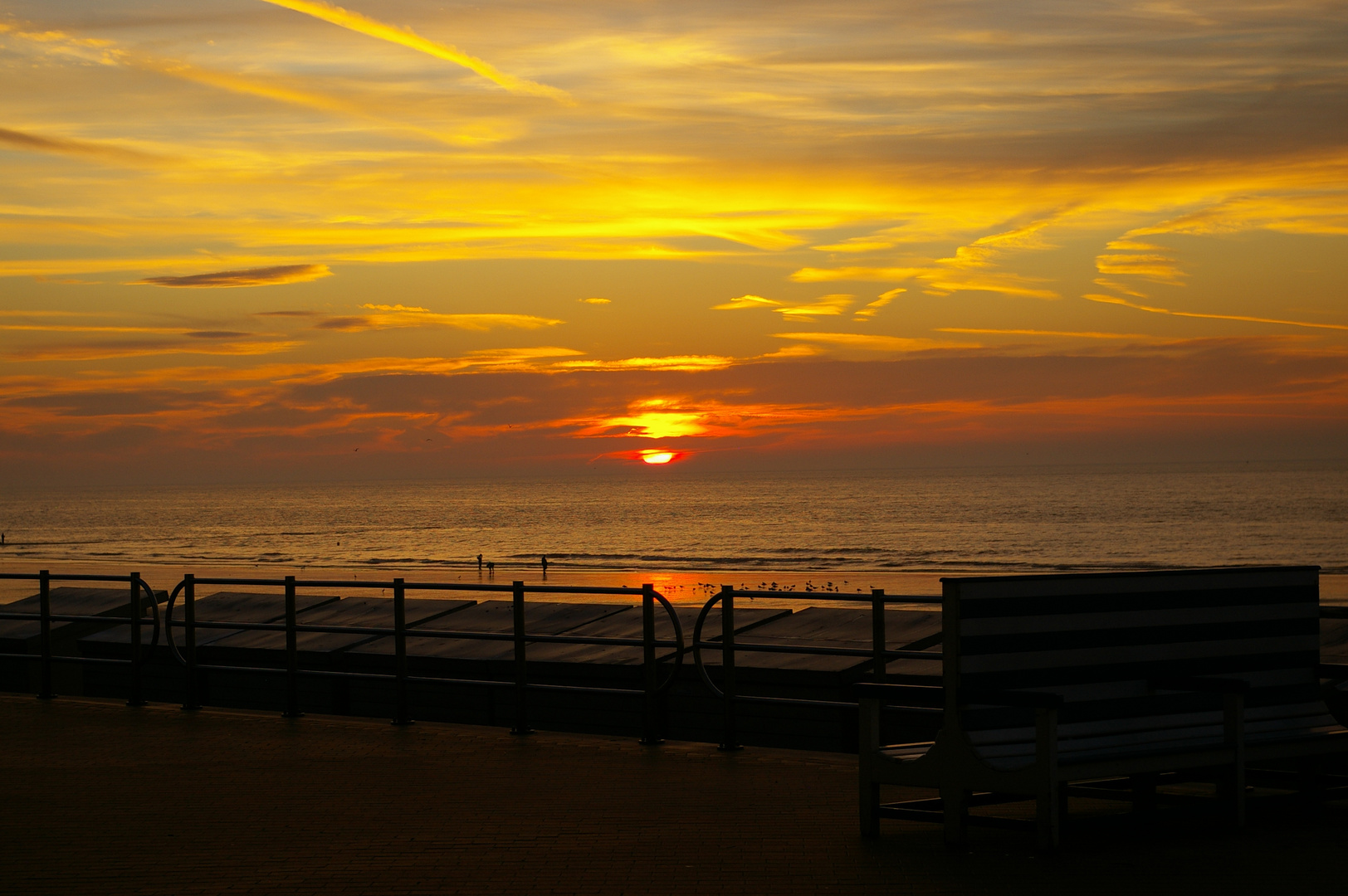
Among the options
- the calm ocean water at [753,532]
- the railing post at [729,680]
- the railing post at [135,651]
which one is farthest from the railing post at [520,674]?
the calm ocean water at [753,532]

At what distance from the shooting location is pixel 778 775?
7.27m

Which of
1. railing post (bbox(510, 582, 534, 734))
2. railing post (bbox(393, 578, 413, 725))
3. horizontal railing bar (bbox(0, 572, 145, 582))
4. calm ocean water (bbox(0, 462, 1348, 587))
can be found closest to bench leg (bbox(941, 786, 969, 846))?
railing post (bbox(510, 582, 534, 734))

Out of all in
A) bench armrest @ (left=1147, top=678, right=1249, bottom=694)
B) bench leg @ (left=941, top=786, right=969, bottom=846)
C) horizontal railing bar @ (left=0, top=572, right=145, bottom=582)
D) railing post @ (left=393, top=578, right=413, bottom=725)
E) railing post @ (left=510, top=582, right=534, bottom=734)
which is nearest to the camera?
bench leg @ (left=941, top=786, right=969, bottom=846)

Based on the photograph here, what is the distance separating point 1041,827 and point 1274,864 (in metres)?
0.85

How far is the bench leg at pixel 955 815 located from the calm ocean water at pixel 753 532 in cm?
5888

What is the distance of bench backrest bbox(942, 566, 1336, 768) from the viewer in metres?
5.38

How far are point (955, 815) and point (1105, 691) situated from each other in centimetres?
84

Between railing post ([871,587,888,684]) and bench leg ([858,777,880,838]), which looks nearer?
bench leg ([858,777,880,838])

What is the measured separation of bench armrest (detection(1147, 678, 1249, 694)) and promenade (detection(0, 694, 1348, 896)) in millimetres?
587

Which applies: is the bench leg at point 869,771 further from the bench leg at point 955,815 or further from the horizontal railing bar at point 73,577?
the horizontal railing bar at point 73,577

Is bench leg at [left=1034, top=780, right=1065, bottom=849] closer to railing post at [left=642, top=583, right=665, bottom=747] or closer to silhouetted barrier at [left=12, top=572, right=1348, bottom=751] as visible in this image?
silhouetted barrier at [left=12, top=572, right=1348, bottom=751]

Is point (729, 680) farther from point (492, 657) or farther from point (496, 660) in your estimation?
point (492, 657)

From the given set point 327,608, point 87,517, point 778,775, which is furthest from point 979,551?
point 87,517

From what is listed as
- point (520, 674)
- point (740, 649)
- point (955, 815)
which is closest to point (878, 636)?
point (740, 649)
